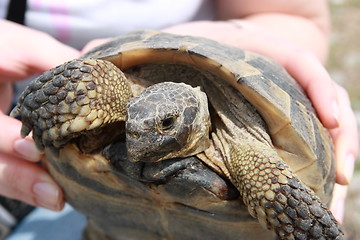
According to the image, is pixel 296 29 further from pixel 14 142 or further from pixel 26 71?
pixel 14 142

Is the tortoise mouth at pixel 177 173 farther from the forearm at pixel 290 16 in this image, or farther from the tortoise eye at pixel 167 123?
the forearm at pixel 290 16

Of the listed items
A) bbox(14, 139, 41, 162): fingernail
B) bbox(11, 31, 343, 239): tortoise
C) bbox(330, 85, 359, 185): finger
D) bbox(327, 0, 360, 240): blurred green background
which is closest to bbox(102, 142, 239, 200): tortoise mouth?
bbox(11, 31, 343, 239): tortoise

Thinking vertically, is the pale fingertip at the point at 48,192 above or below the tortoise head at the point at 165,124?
below

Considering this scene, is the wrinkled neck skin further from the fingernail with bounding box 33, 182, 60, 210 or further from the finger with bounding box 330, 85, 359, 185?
the fingernail with bounding box 33, 182, 60, 210

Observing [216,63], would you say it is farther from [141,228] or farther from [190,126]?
[141,228]

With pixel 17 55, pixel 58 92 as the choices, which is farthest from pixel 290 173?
pixel 17 55

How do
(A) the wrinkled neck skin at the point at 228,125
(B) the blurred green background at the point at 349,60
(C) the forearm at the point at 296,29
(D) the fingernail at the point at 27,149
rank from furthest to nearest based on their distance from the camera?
(B) the blurred green background at the point at 349,60
(C) the forearm at the point at 296,29
(D) the fingernail at the point at 27,149
(A) the wrinkled neck skin at the point at 228,125

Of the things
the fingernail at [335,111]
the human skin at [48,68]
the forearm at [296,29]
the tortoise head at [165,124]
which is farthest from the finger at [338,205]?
the forearm at [296,29]
